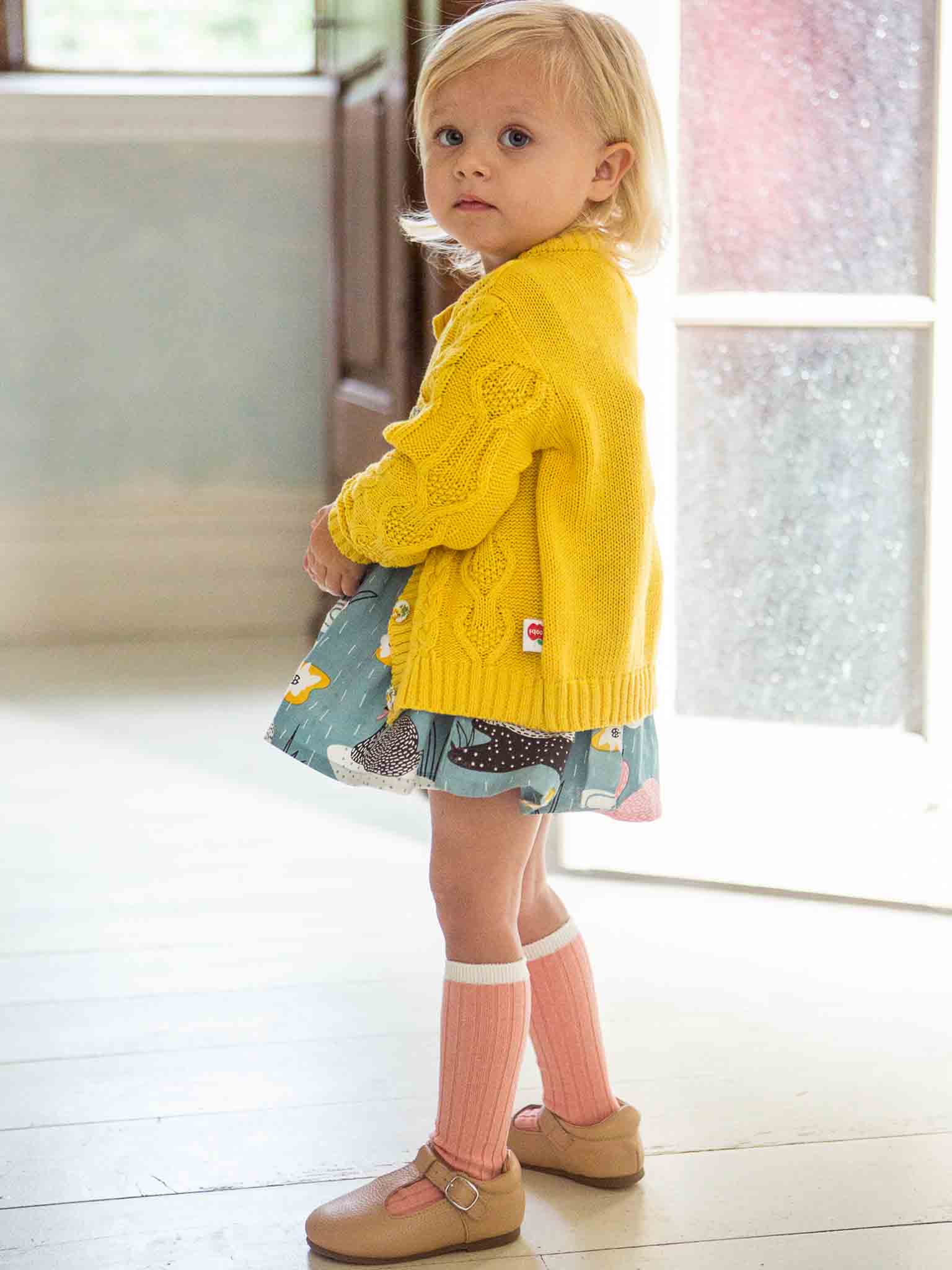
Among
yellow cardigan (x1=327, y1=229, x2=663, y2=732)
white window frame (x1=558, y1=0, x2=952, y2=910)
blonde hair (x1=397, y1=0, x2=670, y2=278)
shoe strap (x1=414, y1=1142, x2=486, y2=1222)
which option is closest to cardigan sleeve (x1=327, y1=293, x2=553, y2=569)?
yellow cardigan (x1=327, y1=229, x2=663, y2=732)

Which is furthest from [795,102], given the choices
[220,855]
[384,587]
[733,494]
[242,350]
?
[242,350]

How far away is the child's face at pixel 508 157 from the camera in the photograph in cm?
111

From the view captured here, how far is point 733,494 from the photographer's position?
2.04m

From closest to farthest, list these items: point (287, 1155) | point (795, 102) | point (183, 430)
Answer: point (287, 1155)
point (795, 102)
point (183, 430)

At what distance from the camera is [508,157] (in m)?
1.12

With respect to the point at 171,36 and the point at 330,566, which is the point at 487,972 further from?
the point at 171,36

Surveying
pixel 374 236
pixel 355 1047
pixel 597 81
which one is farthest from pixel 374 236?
pixel 597 81

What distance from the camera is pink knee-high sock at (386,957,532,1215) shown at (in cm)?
118

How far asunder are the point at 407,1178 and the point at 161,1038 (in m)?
0.47

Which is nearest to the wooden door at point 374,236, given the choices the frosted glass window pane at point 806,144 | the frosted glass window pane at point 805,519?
the frosted glass window pane at point 806,144

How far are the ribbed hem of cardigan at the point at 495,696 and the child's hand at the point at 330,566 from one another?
110mm

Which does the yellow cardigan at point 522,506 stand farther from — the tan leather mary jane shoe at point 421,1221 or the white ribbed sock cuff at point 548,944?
the tan leather mary jane shoe at point 421,1221

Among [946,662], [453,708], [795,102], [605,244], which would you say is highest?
[795,102]

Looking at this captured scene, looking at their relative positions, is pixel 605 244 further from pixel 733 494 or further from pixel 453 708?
pixel 733 494
